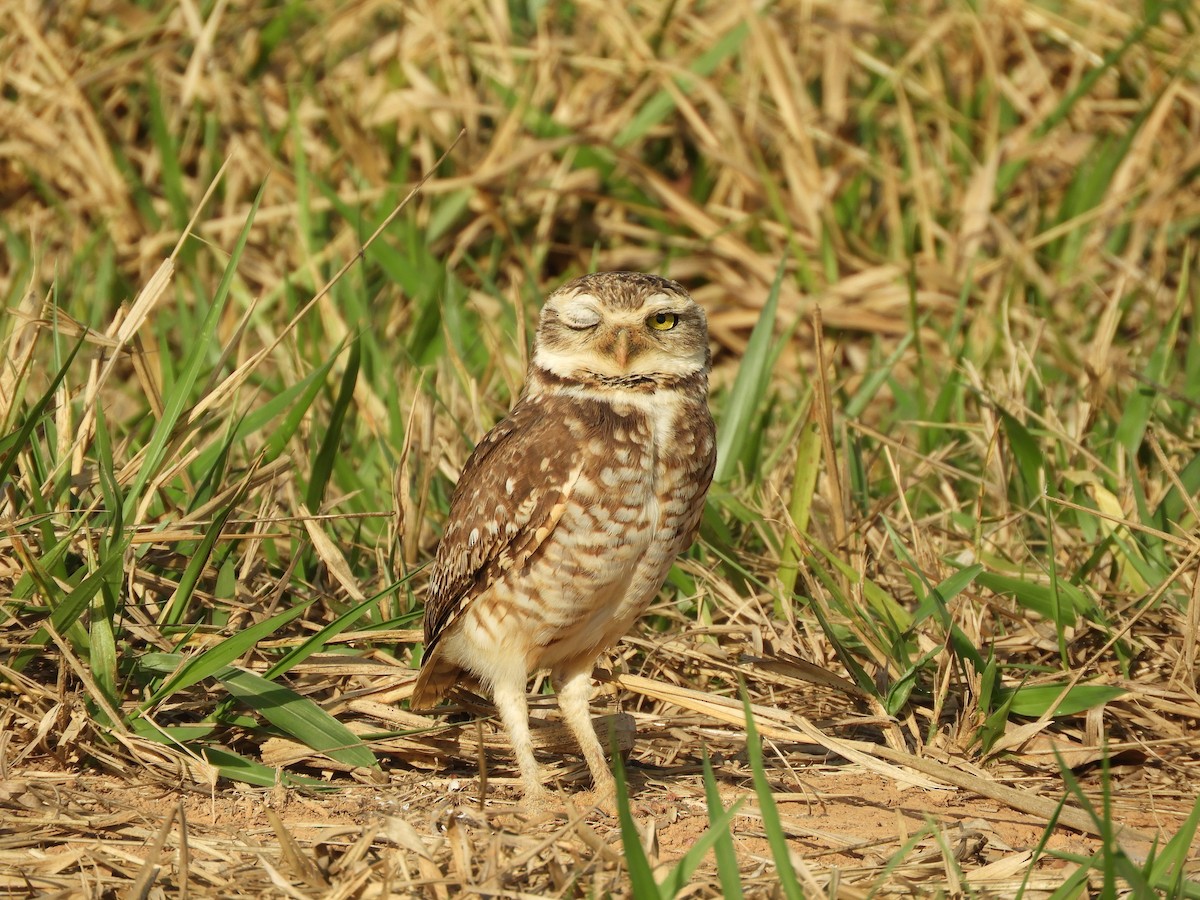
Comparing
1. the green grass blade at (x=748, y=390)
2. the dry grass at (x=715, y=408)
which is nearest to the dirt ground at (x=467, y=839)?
the dry grass at (x=715, y=408)

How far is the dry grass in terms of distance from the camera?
10.0ft

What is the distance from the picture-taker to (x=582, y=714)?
3.57 metres

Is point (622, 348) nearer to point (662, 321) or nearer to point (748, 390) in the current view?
point (662, 321)

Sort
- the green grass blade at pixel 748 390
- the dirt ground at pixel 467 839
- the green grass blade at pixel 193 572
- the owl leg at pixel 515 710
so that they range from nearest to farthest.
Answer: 1. the dirt ground at pixel 467 839
2. the green grass blade at pixel 193 572
3. the owl leg at pixel 515 710
4. the green grass blade at pixel 748 390

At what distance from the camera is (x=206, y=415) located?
11.7 feet

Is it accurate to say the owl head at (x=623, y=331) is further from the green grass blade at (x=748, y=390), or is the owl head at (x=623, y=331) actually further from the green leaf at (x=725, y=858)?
the green leaf at (x=725, y=858)

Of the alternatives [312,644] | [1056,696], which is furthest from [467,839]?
[1056,696]

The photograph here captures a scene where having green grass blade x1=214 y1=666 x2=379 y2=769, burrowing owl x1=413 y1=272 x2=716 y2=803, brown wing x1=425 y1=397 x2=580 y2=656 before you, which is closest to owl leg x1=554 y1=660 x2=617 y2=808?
burrowing owl x1=413 y1=272 x2=716 y2=803

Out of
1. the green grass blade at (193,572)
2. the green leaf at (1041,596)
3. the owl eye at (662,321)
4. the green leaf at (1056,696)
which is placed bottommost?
the green leaf at (1056,696)

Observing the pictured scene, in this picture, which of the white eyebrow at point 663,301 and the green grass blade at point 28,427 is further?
the white eyebrow at point 663,301

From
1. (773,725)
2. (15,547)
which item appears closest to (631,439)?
(773,725)

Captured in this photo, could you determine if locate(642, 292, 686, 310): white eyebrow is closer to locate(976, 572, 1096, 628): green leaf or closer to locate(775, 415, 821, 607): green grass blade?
locate(775, 415, 821, 607): green grass blade

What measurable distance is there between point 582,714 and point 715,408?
232 cm

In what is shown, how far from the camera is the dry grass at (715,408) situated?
3.06 m
